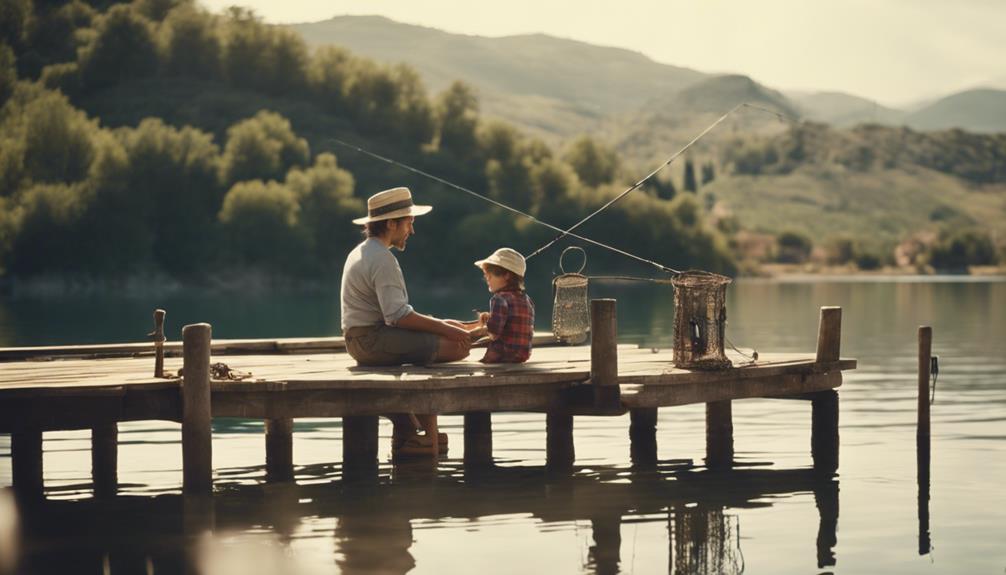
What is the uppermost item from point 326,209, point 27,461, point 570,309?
point 326,209

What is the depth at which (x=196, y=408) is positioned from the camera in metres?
13.9

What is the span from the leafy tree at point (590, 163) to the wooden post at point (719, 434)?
358 ft

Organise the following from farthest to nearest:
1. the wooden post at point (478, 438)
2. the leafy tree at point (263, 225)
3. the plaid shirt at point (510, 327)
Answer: the leafy tree at point (263, 225)
the wooden post at point (478, 438)
the plaid shirt at point (510, 327)

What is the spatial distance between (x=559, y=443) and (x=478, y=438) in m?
1.36

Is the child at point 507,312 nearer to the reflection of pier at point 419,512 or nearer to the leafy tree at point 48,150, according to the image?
the reflection of pier at point 419,512

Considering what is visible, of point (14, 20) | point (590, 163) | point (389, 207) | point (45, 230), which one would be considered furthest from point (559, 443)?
point (14, 20)

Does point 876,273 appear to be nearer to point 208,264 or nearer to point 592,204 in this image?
point 592,204

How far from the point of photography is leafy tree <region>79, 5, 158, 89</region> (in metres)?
135

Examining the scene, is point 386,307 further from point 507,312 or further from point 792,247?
point 792,247

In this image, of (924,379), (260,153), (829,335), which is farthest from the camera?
(260,153)

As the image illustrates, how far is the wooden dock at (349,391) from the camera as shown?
1391 centimetres

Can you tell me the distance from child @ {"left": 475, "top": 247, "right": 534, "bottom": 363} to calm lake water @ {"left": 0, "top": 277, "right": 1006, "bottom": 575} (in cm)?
148

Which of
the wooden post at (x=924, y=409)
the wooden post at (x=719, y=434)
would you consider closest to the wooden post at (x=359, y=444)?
the wooden post at (x=719, y=434)

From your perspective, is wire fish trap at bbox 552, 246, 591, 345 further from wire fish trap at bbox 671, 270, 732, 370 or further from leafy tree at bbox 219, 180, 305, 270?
leafy tree at bbox 219, 180, 305, 270
